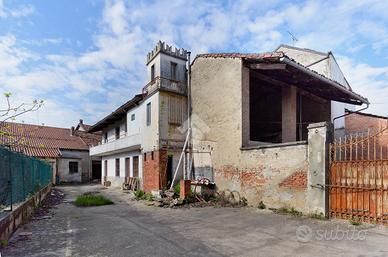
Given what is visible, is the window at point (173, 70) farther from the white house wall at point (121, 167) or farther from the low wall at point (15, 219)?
the low wall at point (15, 219)

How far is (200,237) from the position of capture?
709 cm

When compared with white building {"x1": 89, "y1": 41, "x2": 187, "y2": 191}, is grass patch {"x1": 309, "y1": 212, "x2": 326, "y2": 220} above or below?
below

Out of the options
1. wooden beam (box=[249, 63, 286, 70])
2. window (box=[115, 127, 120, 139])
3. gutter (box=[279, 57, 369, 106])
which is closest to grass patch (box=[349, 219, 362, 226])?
gutter (box=[279, 57, 369, 106])

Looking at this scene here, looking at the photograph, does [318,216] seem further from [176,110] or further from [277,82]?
[176,110]

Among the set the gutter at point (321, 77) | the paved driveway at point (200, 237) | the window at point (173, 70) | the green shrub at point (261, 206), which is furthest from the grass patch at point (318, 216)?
the window at point (173, 70)

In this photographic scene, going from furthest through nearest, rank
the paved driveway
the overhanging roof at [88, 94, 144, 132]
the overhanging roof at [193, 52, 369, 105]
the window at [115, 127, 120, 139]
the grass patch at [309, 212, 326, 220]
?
1. the window at [115, 127, 120, 139]
2. the overhanging roof at [88, 94, 144, 132]
3. the overhanging roof at [193, 52, 369, 105]
4. the grass patch at [309, 212, 326, 220]
5. the paved driveway

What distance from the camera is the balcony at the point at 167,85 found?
16.2m

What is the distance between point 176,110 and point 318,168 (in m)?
9.04

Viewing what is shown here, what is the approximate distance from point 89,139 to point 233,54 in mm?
28526

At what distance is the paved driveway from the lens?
5949mm

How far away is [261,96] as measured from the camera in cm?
1833

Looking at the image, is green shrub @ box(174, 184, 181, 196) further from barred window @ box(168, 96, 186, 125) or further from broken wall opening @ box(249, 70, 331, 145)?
broken wall opening @ box(249, 70, 331, 145)

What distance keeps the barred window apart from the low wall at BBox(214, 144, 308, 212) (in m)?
4.63

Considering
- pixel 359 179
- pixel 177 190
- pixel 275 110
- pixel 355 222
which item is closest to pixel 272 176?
pixel 359 179
